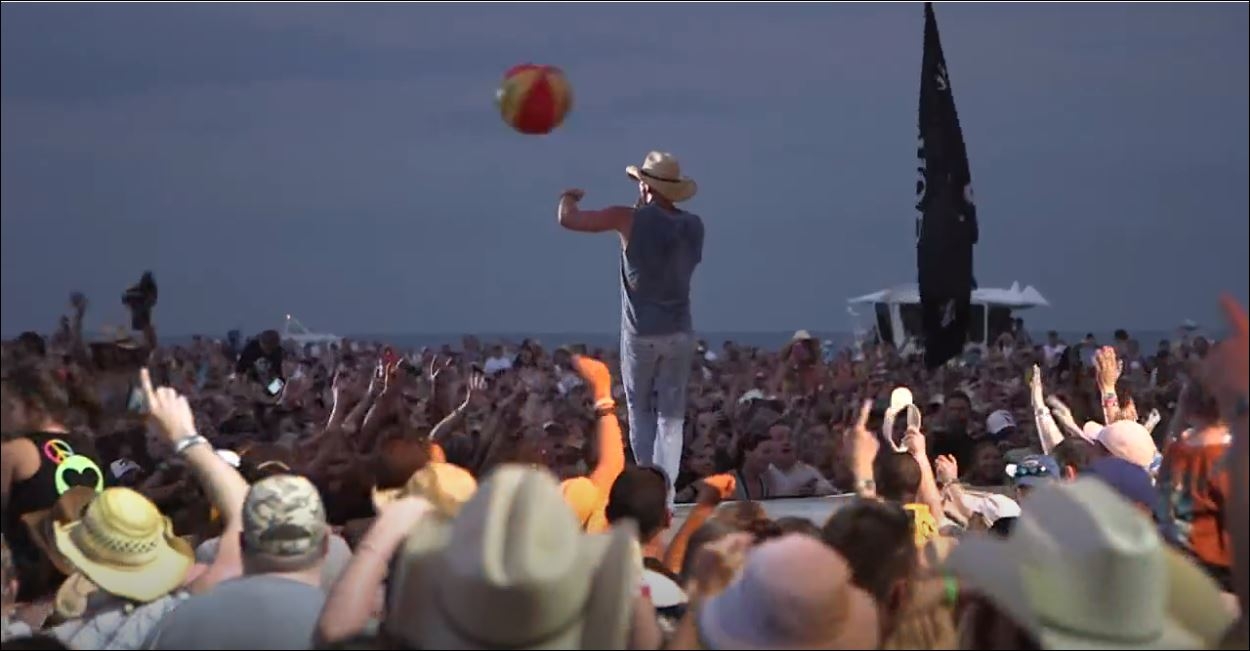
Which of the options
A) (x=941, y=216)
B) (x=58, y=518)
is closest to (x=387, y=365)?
(x=58, y=518)

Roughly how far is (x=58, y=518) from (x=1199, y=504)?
11.5 feet

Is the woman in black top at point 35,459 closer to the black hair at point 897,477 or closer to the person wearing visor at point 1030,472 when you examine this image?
the black hair at point 897,477

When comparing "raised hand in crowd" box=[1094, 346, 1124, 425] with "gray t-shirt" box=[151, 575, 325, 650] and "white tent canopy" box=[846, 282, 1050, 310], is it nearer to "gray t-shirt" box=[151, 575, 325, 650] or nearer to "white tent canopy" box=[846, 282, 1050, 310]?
"gray t-shirt" box=[151, 575, 325, 650]

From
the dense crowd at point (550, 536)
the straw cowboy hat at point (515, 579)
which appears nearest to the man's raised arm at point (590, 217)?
the dense crowd at point (550, 536)

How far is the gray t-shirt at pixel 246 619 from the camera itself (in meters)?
4.11

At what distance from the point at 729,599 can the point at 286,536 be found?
3.96 feet

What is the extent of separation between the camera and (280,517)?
4.32m

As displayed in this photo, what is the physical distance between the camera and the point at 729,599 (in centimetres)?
382

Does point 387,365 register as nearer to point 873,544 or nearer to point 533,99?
point 533,99

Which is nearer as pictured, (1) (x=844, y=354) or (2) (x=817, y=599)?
(2) (x=817, y=599)

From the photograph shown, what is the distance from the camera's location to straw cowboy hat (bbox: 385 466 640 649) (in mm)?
3445

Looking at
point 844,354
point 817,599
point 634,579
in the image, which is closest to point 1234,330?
point 817,599

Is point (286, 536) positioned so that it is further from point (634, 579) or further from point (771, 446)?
point (771, 446)

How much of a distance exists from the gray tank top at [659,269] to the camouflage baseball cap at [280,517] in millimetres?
4383
